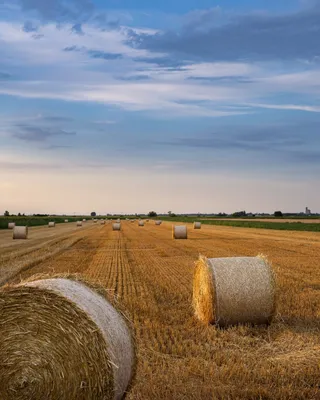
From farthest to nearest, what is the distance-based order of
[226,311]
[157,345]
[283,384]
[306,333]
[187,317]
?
1. [187,317]
2. [226,311]
3. [306,333]
4. [157,345]
5. [283,384]

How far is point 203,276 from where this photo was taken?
11375 mm

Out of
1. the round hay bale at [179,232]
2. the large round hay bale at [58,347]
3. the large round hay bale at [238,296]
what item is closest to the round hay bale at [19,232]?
the round hay bale at [179,232]

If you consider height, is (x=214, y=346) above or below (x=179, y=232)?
below

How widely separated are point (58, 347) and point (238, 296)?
5348mm

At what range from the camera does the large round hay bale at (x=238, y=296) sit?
1057cm

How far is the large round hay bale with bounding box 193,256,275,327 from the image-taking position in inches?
416

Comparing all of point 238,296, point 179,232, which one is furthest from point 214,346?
point 179,232

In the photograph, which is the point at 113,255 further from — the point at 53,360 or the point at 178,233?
the point at 53,360

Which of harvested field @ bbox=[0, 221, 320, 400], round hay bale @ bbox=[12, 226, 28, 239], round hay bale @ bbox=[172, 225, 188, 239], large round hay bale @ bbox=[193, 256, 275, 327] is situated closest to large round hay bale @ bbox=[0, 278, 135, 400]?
harvested field @ bbox=[0, 221, 320, 400]

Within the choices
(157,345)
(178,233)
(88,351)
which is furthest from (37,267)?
(178,233)

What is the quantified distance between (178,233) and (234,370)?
30130 mm

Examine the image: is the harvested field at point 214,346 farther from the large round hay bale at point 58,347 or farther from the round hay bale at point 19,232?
the round hay bale at point 19,232

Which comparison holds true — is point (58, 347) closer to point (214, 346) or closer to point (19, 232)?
point (214, 346)

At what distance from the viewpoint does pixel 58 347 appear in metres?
6.00
